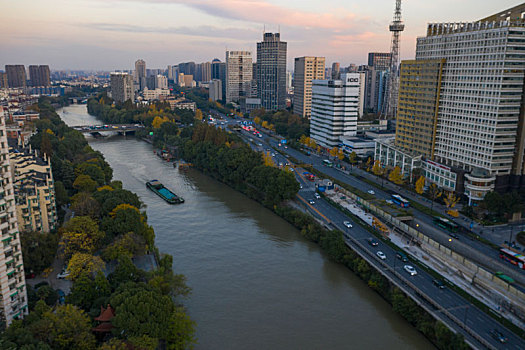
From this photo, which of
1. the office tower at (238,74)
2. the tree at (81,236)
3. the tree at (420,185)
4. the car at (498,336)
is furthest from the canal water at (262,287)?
the office tower at (238,74)

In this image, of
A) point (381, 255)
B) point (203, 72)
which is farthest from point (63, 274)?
point (203, 72)

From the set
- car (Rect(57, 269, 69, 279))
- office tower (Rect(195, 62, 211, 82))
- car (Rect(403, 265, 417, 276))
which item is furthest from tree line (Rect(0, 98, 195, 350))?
office tower (Rect(195, 62, 211, 82))

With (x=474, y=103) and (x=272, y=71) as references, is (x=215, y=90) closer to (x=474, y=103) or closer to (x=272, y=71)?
(x=272, y=71)

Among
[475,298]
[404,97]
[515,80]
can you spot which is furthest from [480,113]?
[475,298]

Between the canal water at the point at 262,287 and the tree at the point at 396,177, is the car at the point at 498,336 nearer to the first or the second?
the canal water at the point at 262,287

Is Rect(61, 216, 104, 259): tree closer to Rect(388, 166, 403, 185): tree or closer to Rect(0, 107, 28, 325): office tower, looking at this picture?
Rect(0, 107, 28, 325): office tower
